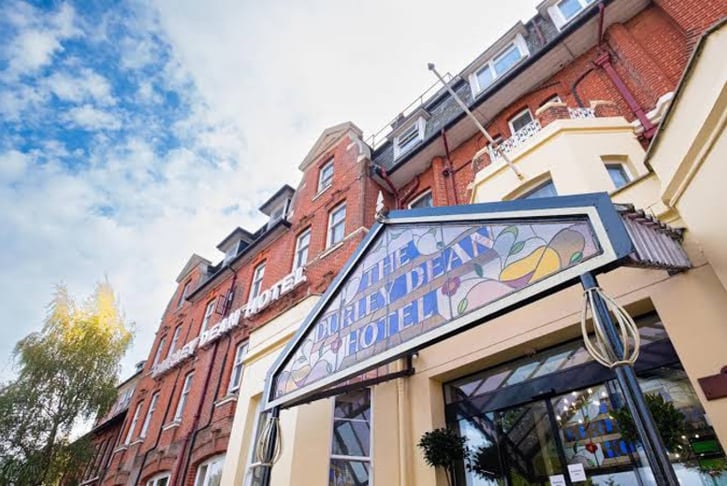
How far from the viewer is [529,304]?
17.4 feet

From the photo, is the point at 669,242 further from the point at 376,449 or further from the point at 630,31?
the point at 630,31

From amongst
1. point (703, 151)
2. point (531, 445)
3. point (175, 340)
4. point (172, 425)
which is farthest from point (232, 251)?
point (703, 151)

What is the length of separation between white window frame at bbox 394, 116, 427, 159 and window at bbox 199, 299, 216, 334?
11245mm

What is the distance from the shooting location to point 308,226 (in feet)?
49.0

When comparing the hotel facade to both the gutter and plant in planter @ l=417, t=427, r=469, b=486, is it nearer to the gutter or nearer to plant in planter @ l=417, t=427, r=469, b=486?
the gutter

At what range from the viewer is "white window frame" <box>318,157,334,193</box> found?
50.3 ft

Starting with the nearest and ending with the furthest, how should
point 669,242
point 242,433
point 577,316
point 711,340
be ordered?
1. point 711,340
2. point 669,242
3. point 577,316
4. point 242,433

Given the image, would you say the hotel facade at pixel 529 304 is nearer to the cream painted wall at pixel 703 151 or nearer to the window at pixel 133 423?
the cream painted wall at pixel 703 151

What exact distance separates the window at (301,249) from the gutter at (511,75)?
4098mm

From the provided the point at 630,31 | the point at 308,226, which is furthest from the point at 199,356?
the point at 630,31

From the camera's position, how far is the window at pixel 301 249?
14.3 metres

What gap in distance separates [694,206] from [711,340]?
1664 mm

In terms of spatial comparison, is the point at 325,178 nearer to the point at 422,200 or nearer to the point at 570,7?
the point at 422,200

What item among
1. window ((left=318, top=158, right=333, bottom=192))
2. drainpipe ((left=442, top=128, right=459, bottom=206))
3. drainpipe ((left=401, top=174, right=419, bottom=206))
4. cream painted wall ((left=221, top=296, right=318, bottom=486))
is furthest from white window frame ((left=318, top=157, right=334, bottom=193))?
cream painted wall ((left=221, top=296, right=318, bottom=486))
